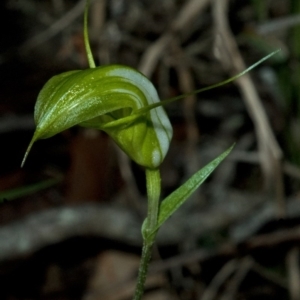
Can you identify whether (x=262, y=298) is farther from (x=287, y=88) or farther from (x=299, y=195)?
(x=287, y=88)

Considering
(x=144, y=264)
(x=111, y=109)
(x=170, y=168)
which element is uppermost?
(x=170, y=168)

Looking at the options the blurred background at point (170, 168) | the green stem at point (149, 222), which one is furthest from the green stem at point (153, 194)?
the blurred background at point (170, 168)

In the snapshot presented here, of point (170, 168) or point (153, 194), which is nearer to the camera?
point (153, 194)

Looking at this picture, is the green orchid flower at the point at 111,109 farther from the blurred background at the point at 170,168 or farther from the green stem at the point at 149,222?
the blurred background at the point at 170,168

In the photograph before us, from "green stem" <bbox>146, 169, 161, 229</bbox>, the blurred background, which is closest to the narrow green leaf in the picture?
"green stem" <bbox>146, 169, 161, 229</bbox>

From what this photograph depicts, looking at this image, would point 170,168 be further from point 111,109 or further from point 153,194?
point 111,109

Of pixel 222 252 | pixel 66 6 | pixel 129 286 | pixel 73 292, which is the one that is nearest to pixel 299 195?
pixel 222 252

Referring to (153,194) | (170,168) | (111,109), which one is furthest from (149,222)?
(170,168)
